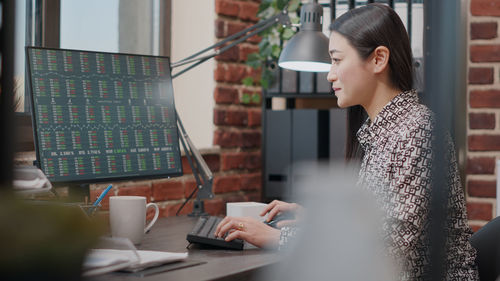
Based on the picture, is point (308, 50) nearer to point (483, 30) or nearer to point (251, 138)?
point (483, 30)

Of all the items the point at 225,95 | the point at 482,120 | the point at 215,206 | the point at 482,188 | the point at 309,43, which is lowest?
the point at 215,206

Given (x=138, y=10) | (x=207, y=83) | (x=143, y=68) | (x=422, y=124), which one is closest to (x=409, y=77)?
(x=422, y=124)

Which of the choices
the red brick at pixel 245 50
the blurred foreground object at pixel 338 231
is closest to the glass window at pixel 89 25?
the red brick at pixel 245 50

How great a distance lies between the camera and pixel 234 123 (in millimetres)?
2562

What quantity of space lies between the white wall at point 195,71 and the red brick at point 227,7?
21 millimetres

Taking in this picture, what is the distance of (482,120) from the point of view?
6.95 feet

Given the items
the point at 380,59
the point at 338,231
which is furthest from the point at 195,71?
the point at 338,231

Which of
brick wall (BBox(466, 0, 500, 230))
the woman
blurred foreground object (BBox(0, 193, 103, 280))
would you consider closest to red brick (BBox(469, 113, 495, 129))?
brick wall (BBox(466, 0, 500, 230))

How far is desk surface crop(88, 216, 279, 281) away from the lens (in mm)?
1027

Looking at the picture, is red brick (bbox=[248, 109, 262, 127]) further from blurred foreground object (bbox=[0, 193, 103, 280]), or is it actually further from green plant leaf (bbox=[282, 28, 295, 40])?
blurred foreground object (bbox=[0, 193, 103, 280])

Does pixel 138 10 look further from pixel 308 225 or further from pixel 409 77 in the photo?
pixel 308 225

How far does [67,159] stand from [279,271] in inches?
49.3

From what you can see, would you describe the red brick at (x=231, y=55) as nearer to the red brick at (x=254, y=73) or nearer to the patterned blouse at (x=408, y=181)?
the red brick at (x=254, y=73)

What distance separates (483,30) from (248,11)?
3.07 ft
